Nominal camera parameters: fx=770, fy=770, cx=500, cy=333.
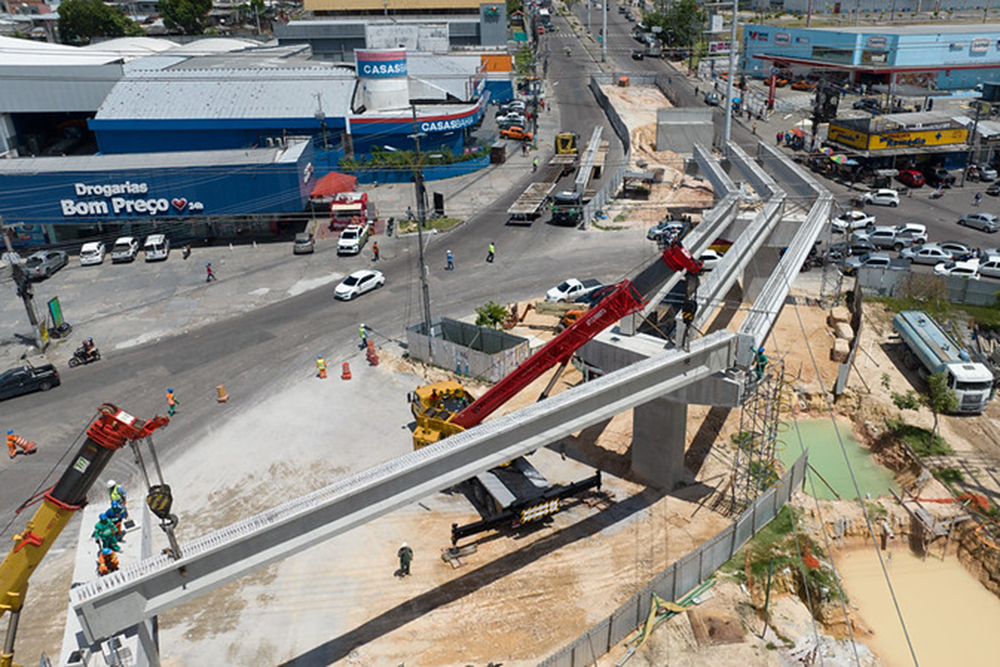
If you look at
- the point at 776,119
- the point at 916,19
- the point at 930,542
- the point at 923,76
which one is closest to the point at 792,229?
the point at 930,542

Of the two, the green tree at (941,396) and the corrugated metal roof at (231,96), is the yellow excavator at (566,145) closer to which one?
the corrugated metal roof at (231,96)

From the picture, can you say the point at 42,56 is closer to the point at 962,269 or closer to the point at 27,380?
the point at 27,380

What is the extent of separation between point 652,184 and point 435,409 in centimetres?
4204

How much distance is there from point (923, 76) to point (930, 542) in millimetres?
85825

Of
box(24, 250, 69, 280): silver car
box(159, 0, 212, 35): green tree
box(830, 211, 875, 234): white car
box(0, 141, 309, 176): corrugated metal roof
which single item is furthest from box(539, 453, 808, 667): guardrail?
box(159, 0, 212, 35): green tree

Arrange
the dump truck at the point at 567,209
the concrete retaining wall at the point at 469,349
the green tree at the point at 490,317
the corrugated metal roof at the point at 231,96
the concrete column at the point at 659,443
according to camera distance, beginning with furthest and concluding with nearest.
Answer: the corrugated metal roof at the point at 231,96
the dump truck at the point at 567,209
the green tree at the point at 490,317
the concrete retaining wall at the point at 469,349
the concrete column at the point at 659,443

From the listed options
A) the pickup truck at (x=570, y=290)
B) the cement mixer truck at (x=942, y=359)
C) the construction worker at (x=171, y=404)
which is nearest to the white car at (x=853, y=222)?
the cement mixer truck at (x=942, y=359)

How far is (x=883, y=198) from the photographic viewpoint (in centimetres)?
5809

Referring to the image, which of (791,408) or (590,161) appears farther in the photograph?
(590,161)

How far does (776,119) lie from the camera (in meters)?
84.8

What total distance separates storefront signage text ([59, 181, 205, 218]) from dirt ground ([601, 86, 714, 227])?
1254 inches

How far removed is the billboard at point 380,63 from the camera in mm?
70500

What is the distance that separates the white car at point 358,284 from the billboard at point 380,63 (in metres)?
31.4

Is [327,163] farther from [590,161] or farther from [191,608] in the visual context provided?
[191,608]
